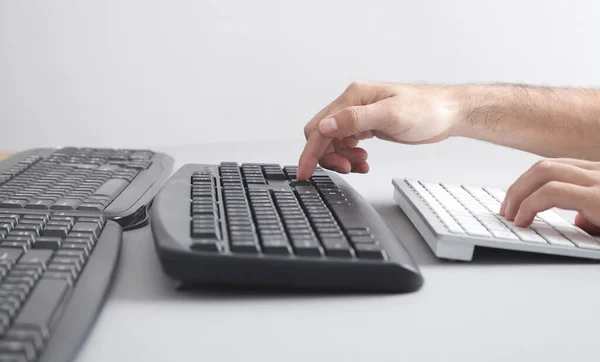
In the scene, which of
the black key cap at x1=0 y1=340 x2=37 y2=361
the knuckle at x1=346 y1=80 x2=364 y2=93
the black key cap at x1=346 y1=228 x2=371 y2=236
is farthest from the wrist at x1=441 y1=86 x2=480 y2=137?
the black key cap at x1=0 y1=340 x2=37 y2=361

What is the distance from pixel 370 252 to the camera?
0.54 meters

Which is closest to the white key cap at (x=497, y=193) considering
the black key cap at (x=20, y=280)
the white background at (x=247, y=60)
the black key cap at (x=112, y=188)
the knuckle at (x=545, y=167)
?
the knuckle at (x=545, y=167)

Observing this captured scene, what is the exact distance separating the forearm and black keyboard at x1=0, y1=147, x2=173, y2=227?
498mm

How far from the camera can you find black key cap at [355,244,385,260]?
0.54 metres

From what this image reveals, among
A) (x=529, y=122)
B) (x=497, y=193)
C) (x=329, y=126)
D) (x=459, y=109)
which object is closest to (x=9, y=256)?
(x=329, y=126)

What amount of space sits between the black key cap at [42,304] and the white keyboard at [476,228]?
0.36m

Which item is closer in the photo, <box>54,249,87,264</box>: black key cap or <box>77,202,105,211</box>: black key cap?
<box>54,249,87,264</box>: black key cap

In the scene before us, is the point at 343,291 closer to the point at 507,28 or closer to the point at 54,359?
the point at 54,359

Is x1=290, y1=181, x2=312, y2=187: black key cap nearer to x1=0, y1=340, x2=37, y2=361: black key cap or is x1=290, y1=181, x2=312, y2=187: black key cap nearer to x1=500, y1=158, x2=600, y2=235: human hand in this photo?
x1=500, y1=158, x2=600, y2=235: human hand

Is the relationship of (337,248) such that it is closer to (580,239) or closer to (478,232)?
(478,232)

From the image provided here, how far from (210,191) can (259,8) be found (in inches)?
57.1

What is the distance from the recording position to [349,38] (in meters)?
2.12

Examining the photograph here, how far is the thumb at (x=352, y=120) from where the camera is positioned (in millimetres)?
838

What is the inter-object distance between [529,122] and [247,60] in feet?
3.80
